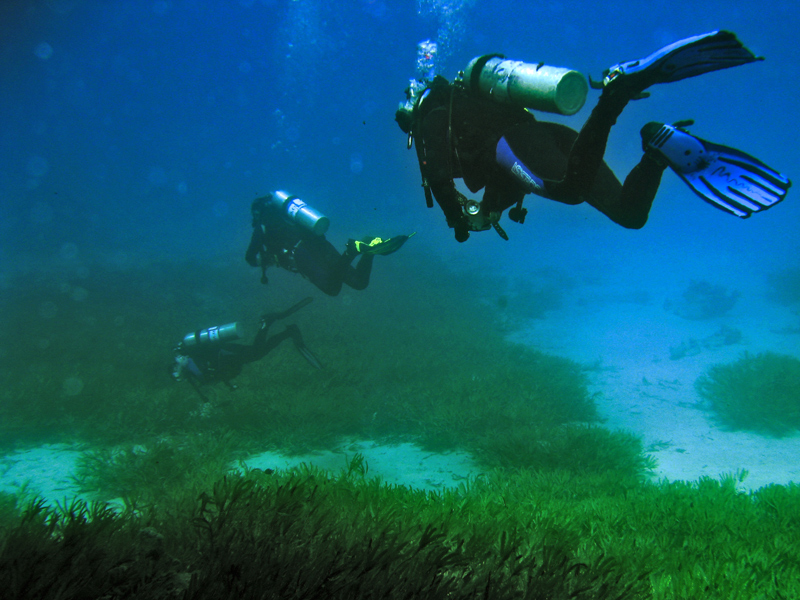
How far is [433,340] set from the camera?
12.6 metres

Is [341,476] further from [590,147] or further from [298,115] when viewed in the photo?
[298,115]

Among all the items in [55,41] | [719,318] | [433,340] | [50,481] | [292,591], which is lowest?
[292,591]

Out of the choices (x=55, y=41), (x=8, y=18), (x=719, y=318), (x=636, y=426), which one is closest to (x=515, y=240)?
(x=719, y=318)

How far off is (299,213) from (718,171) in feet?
21.5

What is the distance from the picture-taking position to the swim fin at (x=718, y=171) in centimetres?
199

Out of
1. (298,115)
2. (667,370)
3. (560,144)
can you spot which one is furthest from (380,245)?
(298,115)

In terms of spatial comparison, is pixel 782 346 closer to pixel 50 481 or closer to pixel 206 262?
pixel 50 481

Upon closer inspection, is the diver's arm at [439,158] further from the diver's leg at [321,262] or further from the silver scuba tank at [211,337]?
the silver scuba tank at [211,337]

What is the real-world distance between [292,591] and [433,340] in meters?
11.1

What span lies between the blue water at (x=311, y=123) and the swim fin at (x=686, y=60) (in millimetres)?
13958

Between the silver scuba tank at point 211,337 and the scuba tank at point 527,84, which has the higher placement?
the silver scuba tank at point 211,337

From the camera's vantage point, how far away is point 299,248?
780 cm

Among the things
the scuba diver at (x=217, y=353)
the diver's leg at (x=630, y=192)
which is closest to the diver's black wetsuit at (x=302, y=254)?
the scuba diver at (x=217, y=353)

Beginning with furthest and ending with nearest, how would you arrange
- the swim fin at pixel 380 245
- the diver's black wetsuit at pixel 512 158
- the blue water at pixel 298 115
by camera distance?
the blue water at pixel 298 115, the swim fin at pixel 380 245, the diver's black wetsuit at pixel 512 158
